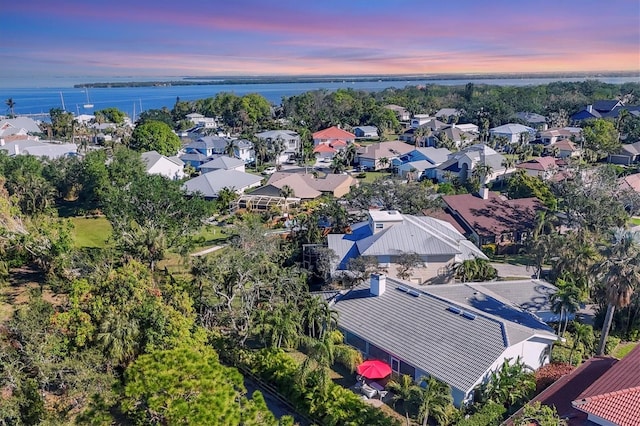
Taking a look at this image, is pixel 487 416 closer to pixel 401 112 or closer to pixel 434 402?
pixel 434 402

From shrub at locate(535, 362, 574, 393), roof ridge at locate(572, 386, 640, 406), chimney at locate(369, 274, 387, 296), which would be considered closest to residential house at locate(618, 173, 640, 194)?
shrub at locate(535, 362, 574, 393)

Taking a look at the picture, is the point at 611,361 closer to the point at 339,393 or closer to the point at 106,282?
the point at 339,393

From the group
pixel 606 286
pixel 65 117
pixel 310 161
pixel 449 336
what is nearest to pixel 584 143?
pixel 310 161

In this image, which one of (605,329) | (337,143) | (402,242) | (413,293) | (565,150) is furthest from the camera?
(337,143)

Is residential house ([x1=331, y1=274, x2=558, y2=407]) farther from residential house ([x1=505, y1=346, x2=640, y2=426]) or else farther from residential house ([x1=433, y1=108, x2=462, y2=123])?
residential house ([x1=433, y1=108, x2=462, y2=123])

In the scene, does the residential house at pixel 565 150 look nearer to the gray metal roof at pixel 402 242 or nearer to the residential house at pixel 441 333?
the gray metal roof at pixel 402 242

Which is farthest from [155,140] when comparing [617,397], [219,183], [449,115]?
[449,115]
